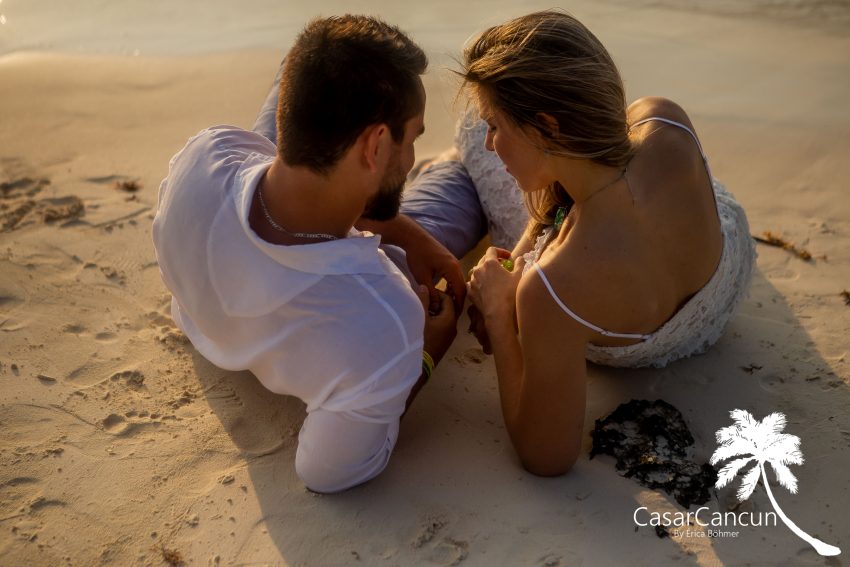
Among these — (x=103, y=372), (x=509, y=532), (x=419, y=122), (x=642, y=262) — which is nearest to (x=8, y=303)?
(x=103, y=372)

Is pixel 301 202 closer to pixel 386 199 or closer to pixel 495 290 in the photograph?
pixel 386 199

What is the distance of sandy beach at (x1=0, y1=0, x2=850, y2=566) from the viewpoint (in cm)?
252

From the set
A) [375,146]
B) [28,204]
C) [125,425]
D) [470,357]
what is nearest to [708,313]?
[470,357]

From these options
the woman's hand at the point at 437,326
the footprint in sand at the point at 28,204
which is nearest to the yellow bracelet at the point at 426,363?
the woman's hand at the point at 437,326

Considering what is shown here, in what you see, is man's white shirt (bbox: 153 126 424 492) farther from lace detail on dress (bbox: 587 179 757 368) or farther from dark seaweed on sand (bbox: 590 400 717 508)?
lace detail on dress (bbox: 587 179 757 368)

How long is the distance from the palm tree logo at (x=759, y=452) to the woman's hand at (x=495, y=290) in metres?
0.87

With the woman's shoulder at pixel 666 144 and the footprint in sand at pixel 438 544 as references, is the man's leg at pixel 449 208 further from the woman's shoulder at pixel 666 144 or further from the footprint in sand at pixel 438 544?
the footprint in sand at pixel 438 544

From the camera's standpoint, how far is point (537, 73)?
2.40 meters

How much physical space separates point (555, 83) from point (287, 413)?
153 centimetres

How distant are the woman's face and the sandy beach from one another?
0.32m

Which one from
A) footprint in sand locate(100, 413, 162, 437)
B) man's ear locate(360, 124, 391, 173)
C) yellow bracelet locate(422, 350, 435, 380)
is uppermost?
man's ear locate(360, 124, 391, 173)

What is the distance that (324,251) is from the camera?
7.77ft

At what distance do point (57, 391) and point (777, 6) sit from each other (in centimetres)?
660

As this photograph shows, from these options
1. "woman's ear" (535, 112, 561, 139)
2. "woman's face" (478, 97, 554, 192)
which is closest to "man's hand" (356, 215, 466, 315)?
"woman's face" (478, 97, 554, 192)
